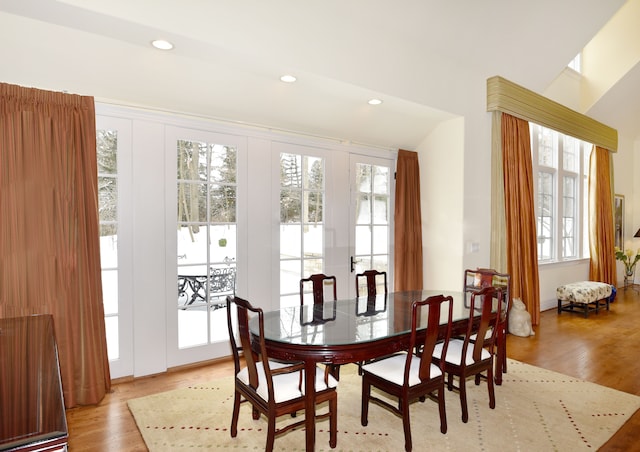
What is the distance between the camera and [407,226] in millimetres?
4836

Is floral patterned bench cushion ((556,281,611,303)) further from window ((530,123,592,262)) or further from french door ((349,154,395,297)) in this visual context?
french door ((349,154,395,297))

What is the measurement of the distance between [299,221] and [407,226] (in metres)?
1.45

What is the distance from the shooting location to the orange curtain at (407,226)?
481 cm

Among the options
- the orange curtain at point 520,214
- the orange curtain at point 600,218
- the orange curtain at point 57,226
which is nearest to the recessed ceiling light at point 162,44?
the orange curtain at point 57,226

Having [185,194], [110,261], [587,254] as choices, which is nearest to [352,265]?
[185,194]

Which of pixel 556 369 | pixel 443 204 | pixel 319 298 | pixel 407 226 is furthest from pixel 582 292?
pixel 319 298

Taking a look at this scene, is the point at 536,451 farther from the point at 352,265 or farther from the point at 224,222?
the point at 224,222

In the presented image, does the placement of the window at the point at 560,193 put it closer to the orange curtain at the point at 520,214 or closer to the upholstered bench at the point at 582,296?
the upholstered bench at the point at 582,296

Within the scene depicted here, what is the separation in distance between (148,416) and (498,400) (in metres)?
2.57

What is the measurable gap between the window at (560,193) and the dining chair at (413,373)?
456 centimetres

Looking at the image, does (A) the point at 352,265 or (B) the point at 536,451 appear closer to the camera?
(B) the point at 536,451

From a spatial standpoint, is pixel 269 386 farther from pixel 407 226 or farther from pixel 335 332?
pixel 407 226

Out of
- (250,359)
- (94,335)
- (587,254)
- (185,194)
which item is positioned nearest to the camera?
(250,359)

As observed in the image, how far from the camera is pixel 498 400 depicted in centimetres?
298
